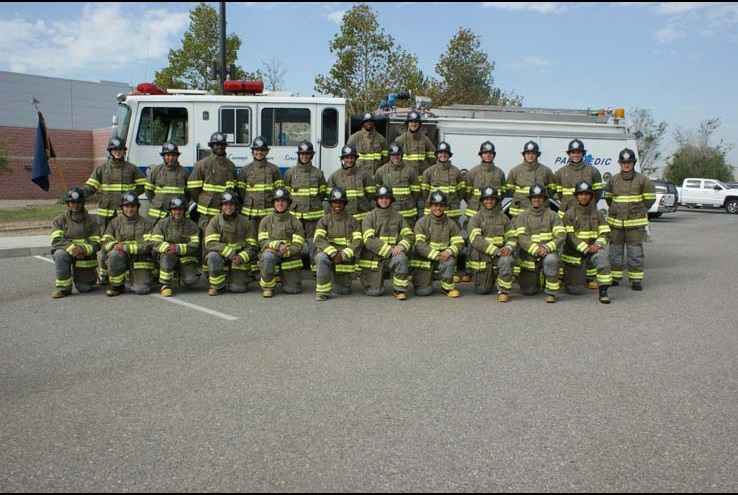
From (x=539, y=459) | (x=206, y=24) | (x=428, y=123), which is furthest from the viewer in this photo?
(x=206, y=24)

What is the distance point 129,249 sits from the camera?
7.52m

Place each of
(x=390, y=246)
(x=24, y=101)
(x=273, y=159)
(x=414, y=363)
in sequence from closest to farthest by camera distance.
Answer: (x=414, y=363), (x=390, y=246), (x=273, y=159), (x=24, y=101)

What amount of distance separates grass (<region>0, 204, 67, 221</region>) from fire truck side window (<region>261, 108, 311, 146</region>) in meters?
10.6

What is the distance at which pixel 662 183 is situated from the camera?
82.2 ft

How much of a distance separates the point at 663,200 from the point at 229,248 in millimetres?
20652

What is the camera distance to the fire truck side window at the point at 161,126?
8703 millimetres

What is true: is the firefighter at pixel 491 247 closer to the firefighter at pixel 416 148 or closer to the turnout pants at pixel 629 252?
the firefighter at pixel 416 148

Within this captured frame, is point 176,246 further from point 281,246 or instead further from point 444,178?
point 444,178

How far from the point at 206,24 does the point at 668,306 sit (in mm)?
15457

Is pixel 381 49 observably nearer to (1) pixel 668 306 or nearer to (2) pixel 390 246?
(2) pixel 390 246

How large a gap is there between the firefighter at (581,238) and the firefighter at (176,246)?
481 cm

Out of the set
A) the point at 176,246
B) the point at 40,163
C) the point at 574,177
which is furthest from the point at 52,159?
the point at 574,177

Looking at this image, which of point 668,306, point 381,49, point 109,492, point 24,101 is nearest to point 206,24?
point 381,49

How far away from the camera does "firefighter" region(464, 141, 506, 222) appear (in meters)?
8.73
